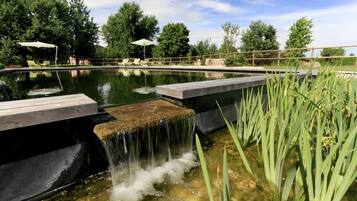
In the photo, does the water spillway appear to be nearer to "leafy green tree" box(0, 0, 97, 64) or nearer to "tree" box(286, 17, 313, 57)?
"leafy green tree" box(0, 0, 97, 64)

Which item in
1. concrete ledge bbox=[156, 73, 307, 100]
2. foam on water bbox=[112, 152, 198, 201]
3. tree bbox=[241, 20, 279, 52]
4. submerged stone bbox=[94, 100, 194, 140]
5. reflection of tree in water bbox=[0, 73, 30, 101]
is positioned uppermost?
tree bbox=[241, 20, 279, 52]

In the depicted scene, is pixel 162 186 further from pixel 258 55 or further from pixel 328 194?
pixel 258 55

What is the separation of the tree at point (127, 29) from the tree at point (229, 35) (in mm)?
9891

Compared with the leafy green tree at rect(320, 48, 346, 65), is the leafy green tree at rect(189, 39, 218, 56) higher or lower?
higher

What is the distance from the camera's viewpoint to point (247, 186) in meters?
2.01

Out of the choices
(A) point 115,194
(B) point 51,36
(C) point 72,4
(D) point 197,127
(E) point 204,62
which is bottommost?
(A) point 115,194

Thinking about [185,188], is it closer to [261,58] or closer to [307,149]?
[307,149]

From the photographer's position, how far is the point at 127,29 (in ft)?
89.4

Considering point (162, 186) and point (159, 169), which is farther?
point (159, 169)

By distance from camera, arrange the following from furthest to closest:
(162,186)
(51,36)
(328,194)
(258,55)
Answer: (51,36)
(258,55)
(162,186)
(328,194)

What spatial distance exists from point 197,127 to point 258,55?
12539 mm

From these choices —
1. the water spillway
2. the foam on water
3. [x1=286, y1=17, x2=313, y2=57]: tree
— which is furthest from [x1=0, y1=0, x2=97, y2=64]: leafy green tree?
[x1=286, y1=17, x2=313, y2=57]: tree

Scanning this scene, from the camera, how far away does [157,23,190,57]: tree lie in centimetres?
2620

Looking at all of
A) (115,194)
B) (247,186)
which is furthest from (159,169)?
(247,186)
